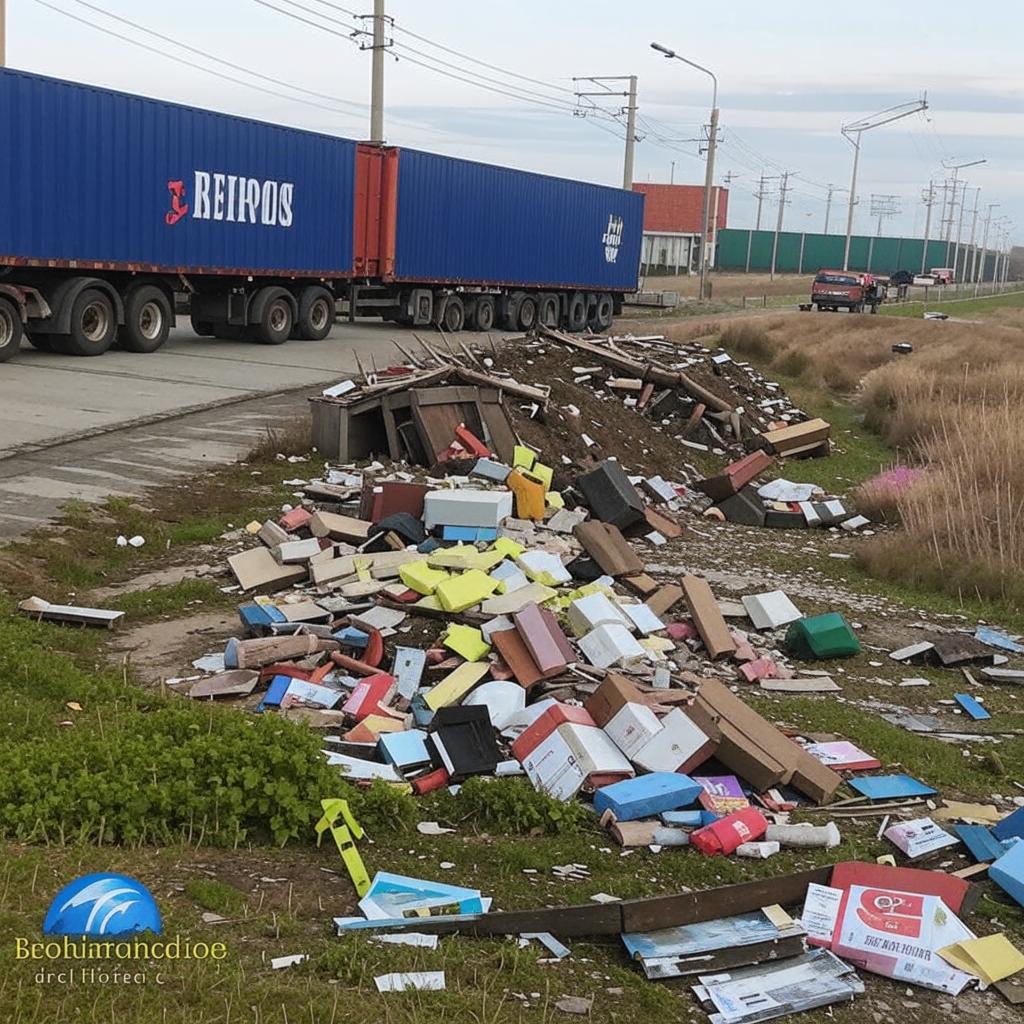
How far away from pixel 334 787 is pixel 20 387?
1180 cm

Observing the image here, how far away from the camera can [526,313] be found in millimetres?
31406

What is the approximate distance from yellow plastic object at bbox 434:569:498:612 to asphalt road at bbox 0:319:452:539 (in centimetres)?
362

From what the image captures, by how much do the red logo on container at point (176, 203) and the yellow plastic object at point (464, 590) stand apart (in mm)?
13940

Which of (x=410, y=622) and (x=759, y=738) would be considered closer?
(x=759, y=738)

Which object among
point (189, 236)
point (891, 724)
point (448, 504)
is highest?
point (189, 236)

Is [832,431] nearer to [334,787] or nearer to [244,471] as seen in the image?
[244,471]

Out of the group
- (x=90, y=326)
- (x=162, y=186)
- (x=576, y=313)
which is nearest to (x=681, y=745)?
(x=90, y=326)

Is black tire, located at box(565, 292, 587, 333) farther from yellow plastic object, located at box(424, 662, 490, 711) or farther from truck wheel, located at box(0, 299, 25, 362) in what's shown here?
yellow plastic object, located at box(424, 662, 490, 711)

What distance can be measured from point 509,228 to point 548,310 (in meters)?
3.57

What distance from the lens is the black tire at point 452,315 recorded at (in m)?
28.3

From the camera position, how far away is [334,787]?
4.91 metres

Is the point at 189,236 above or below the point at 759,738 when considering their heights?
above

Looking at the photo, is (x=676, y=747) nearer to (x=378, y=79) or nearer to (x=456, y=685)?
(x=456, y=685)

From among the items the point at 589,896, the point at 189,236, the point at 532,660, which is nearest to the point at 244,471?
the point at 532,660
